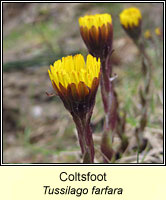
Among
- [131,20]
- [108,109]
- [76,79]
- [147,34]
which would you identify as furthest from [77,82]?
[147,34]

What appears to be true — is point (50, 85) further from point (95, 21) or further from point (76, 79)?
point (76, 79)

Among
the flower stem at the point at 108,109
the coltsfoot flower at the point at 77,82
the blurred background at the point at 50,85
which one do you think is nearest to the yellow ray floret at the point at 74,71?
the coltsfoot flower at the point at 77,82

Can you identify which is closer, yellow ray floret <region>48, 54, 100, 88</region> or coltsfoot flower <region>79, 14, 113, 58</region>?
yellow ray floret <region>48, 54, 100, 88</region>

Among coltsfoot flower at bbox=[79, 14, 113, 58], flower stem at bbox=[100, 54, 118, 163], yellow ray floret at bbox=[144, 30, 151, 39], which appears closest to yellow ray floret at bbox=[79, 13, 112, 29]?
coltsfoot flower at bbox=[79, 14, 113, 58]

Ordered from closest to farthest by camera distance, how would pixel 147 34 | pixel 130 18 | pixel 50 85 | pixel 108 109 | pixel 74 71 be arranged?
pixel 74 71, pixel 108 109, pixel 130 18, pixel 50 85, pixel 147 34

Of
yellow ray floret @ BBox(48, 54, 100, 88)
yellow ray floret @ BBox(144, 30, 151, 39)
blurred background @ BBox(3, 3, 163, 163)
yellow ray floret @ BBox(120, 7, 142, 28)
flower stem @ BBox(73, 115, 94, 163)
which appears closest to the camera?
yellow ray floret @ BBox(48, 54, 100, 88)

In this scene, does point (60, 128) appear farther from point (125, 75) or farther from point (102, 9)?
point (102, 9)

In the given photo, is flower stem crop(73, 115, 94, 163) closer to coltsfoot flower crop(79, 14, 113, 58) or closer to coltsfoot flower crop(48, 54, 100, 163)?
coltsfoot flower crop(48, 54, 100, 163)
